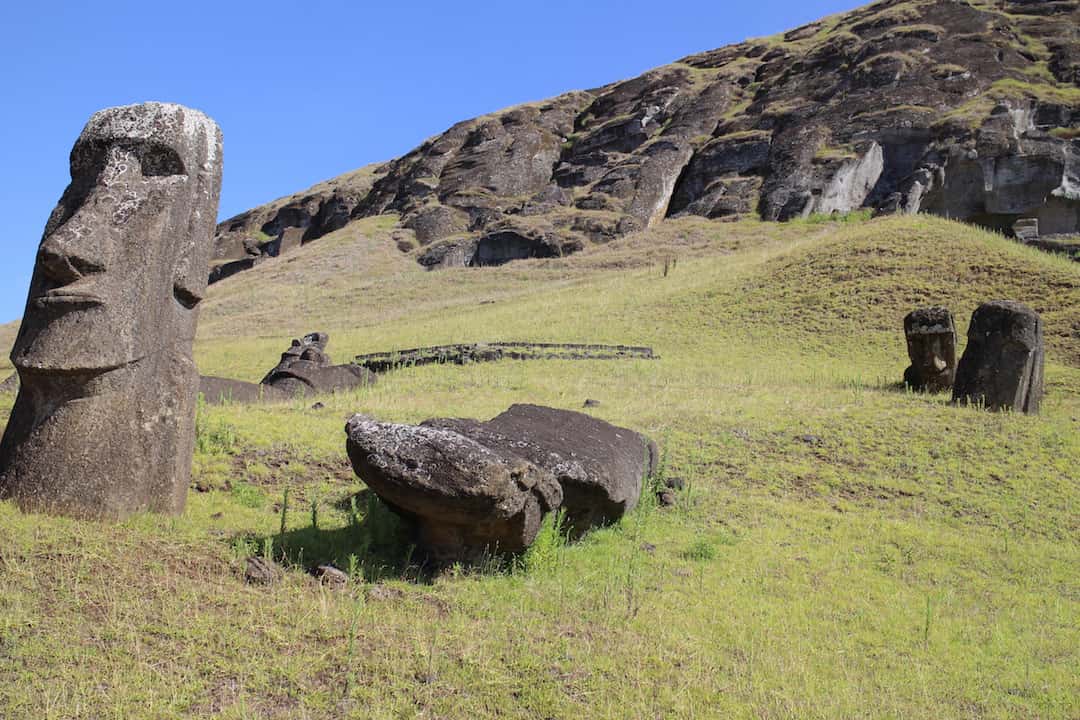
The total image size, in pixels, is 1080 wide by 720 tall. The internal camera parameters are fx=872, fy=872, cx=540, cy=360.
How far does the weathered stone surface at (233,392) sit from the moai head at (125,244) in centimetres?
669

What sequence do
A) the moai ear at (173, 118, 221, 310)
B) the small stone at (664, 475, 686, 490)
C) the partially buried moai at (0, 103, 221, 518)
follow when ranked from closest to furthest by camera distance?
the partially buried moai at (0, 103, 221, 518) < the moai ear at (173, 118, 221, 310) < the small stone at (664, 475, 686, 490)

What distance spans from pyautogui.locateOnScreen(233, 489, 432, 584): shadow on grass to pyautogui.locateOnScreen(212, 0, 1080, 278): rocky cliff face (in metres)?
42.6

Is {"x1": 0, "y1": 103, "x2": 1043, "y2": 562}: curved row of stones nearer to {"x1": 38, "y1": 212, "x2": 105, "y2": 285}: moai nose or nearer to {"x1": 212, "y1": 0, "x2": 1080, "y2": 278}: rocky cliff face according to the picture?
{"x1": 38, "y1": 212, "x2": 105, "y2": 285}: moai nose

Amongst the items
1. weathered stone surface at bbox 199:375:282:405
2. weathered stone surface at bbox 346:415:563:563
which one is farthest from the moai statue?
weathered stone surface at bbox 346:415:563:563

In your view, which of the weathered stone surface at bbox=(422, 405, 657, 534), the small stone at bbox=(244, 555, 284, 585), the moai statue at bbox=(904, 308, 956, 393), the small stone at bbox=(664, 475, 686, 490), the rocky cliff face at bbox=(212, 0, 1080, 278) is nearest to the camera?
the small stone at bbox=(244, 555, 284, 585)

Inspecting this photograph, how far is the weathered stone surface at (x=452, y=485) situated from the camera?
20.0ft

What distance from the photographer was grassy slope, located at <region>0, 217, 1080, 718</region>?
474 cm

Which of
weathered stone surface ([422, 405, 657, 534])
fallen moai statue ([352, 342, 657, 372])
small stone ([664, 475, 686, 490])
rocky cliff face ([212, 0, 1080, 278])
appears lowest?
small stone ([664, 475, 686, 490])

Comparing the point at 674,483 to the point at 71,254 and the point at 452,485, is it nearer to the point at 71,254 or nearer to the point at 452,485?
the point at 452,485

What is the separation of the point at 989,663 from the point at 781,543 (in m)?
2.91

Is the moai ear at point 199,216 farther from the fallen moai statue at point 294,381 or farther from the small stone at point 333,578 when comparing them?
the fallen moai statue at point 294,381

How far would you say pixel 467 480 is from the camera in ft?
19.9

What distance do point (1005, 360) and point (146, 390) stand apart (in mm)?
13644

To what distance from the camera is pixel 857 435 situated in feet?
43.5
